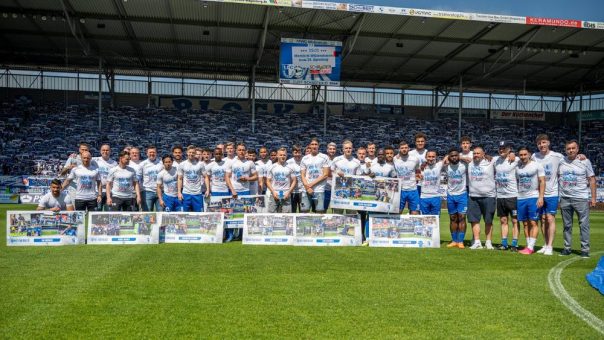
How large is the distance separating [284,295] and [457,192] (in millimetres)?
5139

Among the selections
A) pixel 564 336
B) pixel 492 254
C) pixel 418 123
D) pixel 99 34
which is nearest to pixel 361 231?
pixel 492 254

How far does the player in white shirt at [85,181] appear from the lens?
9.61 m

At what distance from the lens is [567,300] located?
515 centimetres

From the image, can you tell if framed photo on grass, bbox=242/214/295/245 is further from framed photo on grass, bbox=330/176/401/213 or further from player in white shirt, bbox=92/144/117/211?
player in white shirt, bbox=92/144/117/211

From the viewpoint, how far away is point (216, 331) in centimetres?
402

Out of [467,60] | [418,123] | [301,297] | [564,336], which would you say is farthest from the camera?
[418,123]

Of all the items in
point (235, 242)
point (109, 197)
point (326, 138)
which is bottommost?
point (235, 242)

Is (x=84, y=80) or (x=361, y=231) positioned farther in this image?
(x=84, y=80)

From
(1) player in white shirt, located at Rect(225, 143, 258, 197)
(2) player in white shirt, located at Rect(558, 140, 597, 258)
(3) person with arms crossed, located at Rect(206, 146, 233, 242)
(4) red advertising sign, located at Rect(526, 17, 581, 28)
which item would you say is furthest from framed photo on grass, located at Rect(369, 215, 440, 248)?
(4) red advertising sign, located at Rect(526, 17, 581, 28)

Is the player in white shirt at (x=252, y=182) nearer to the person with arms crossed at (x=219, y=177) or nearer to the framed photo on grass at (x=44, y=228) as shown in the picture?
the person with arms crossed at (x=219, y=177)

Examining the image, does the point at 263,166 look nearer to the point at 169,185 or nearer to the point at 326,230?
the point at 169,185

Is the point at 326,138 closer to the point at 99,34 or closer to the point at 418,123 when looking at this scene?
the point at 418,123

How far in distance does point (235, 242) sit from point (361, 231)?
101 inches

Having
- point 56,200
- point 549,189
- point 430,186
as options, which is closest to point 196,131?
point 56,200
